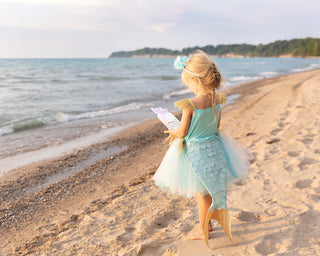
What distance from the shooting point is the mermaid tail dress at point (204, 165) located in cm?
221

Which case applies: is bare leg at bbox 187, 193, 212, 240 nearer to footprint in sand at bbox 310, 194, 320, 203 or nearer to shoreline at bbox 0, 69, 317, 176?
footprint in sand at bbox 310, 194, 320, 203

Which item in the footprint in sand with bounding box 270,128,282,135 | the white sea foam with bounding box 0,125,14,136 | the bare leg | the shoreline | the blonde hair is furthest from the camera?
the white sea foam with bounding box 0,125,14,136

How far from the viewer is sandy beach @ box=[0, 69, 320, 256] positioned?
2432 mm

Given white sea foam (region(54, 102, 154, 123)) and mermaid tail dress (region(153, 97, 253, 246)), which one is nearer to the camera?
mermaid tail dress (region(153, 97, 253, 246))

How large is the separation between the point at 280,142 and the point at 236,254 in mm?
3155

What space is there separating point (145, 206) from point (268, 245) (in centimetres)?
154

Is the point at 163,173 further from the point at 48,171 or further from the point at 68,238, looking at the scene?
the point at 48,171

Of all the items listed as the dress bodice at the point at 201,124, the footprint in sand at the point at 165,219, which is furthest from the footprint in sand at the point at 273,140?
the dress bodice at the point at 201,124

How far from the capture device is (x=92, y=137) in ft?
23.1

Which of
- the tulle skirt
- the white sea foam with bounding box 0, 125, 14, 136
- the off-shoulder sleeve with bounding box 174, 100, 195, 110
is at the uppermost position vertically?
the off-shoulder sleeve with bounding box 174, 100, 195, 110

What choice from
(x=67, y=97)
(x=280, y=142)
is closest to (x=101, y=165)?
(x=280, y=142)

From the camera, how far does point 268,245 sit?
2.29m

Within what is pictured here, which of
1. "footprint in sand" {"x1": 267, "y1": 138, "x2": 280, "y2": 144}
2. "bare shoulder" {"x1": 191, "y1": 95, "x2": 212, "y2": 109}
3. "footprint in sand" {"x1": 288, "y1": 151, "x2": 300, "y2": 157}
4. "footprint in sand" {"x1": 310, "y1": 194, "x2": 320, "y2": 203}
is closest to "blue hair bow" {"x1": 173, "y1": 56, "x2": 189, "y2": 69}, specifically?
"bare shoulder" {"x1": 191, "y1": 95, "x2": 212, "y2": 109}

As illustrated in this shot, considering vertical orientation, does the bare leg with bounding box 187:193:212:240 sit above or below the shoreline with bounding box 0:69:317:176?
above
